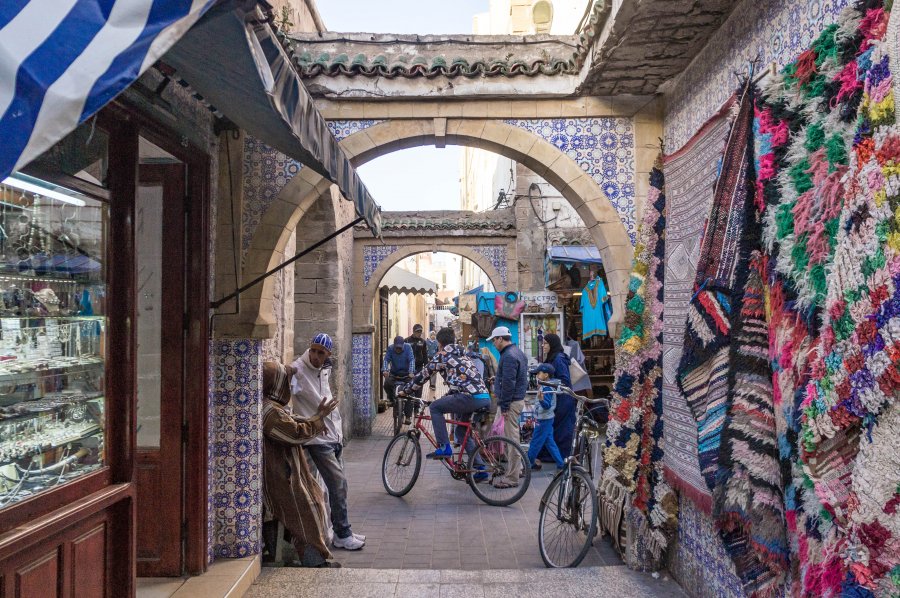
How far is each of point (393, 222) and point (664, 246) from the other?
825cm

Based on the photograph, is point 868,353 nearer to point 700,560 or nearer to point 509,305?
point 700,560

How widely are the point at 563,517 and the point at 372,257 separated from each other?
25.4ft

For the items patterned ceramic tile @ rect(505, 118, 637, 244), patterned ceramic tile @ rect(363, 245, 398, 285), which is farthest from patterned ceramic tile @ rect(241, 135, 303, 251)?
patterned ceramic tile @ rect(363, 245, 398, 285)

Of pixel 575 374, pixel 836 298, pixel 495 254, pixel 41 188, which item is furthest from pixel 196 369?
pixel 495 254

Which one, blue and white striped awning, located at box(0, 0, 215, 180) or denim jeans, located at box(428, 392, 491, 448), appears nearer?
blue and white striped awning, located at box(0, 0, 215, 180)

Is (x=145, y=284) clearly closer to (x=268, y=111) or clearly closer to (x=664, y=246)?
(x=268, y=111)

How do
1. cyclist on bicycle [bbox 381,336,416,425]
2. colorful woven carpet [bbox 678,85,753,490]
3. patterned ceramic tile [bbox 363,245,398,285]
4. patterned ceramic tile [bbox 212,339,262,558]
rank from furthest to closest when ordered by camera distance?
patterned ceramic tile [bbox 363,245,398,285] < cyclist on bicycle [bbox 381,336,416,425] < patterned ceramic tile [bbox 212,339,262,558] < colorful woven carpet [bbox 678,85,753,490]

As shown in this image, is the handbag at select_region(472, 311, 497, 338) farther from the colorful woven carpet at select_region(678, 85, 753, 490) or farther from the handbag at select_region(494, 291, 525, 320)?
the colorful woven carpet at select_region(678, 85, 753, 490)

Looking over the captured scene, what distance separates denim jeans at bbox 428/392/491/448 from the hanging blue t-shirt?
320 centimetres

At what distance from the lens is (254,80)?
2223 mm

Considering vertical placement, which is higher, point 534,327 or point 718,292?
point 718,292

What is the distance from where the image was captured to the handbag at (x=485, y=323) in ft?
34.2

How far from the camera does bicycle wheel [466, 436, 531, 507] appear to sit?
20.0 ft

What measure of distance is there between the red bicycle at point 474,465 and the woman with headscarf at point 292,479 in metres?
1.88
